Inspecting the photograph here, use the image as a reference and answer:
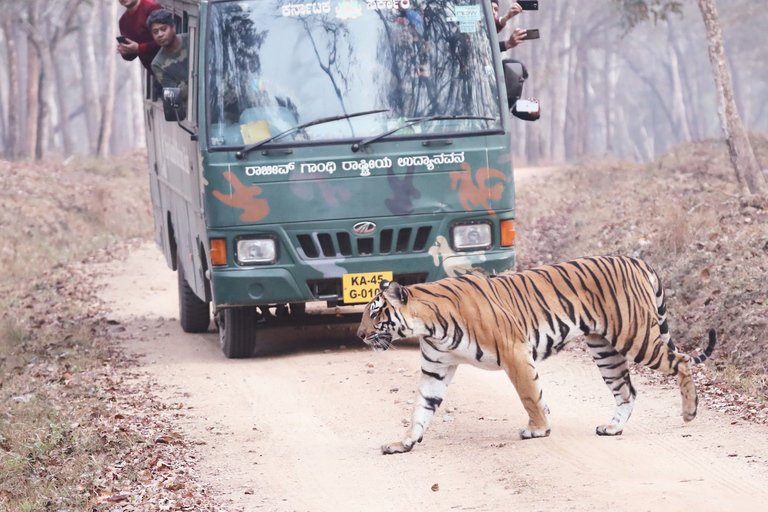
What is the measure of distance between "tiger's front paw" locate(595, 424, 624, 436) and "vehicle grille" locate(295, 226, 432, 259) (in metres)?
2.87

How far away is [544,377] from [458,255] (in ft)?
3.99

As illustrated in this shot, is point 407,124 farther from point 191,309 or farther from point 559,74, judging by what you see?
point 559,74

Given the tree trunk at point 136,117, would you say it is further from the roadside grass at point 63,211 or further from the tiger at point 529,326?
the tiger at point 529,326

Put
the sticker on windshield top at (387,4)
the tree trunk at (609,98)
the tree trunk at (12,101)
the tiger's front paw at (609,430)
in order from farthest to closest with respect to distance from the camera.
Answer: the tree trunk at (609,98), the tree trunk at (12,101), the sticker on windshield top at (387,4), the tiger's front paw at (609,430)

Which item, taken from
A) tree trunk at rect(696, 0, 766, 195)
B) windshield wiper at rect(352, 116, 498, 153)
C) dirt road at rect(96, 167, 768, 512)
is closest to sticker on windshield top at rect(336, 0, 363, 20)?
windshield wiper at rect(352, 116, 498, 153)

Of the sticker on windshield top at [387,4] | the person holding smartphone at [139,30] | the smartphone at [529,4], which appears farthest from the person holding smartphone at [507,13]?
the person holding smartphone at [139,30]

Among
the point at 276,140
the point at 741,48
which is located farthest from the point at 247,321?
the point at 741,48

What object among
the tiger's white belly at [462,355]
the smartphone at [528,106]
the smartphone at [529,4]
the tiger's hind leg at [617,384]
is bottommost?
the tiger's hind leg at [617,384]

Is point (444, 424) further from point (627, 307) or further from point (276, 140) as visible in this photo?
point (276, 140)

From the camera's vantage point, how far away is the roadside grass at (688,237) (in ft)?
27.5

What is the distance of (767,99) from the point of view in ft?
195

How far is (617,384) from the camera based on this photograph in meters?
6.44

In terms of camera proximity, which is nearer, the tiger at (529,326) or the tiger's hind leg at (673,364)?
the tiger at (529,326)

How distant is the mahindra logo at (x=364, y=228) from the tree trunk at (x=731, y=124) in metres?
7.36
